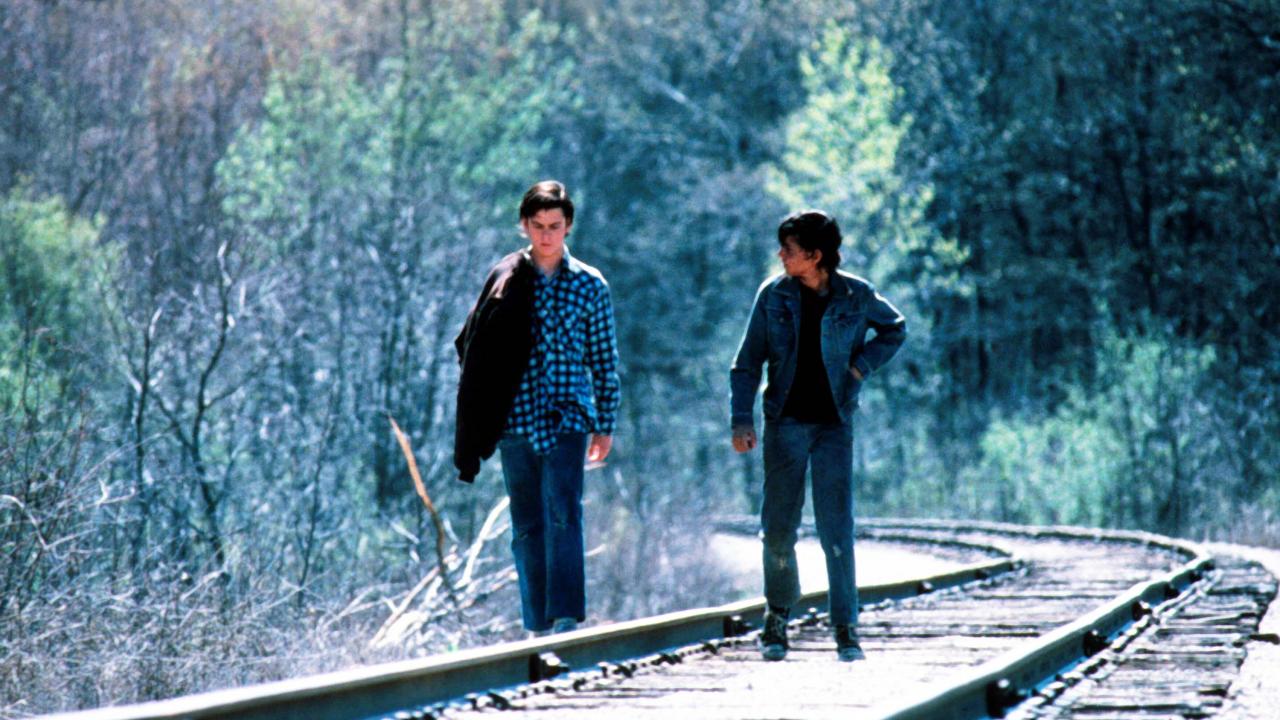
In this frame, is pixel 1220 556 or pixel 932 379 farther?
pixel 932 379

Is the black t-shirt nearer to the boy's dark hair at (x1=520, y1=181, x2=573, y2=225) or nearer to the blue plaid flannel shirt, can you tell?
the blue plaid flannel shirt

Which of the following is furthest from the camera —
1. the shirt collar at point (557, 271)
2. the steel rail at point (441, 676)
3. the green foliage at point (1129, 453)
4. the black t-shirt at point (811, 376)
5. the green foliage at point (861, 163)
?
the green foliage at point (861, 163)

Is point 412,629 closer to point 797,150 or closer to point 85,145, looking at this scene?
point 85,145

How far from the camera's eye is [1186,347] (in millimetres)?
28625

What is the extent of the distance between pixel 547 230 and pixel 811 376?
1.23 m

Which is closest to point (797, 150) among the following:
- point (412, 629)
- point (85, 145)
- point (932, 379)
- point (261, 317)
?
point (932, 379)

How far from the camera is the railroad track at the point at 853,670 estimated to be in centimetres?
591

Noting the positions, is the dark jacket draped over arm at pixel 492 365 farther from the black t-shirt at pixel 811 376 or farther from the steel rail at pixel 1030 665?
the steel rail at pixel 1030 665

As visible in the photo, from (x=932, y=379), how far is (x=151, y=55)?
16.1 meters

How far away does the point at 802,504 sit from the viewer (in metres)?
8.05

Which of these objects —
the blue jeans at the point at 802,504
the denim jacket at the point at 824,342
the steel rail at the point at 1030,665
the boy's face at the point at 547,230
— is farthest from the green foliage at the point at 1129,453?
the boy's face at the point at 547,230

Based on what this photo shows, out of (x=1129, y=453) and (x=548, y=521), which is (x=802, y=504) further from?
(x=1129, y=453)

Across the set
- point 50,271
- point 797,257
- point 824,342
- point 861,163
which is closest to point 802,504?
point 824,342

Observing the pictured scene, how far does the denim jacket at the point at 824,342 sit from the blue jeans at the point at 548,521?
0.76 m
